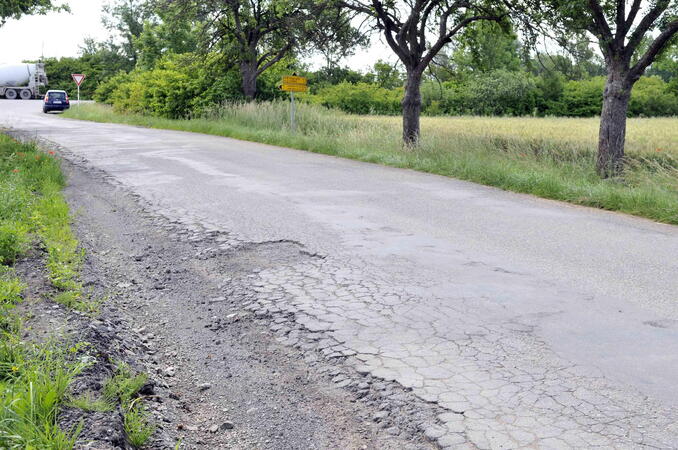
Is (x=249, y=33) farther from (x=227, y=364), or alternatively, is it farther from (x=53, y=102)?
(x=227, y=364)

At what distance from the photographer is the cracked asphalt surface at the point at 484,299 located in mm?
3441

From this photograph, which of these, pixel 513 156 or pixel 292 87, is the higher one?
pixel 292 87

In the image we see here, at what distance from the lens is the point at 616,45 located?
13.0 metres

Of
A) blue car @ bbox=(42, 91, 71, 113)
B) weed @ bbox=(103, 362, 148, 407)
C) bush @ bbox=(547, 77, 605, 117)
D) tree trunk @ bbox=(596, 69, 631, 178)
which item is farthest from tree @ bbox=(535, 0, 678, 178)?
bush @ bbox=(547, 77, 605, 117)

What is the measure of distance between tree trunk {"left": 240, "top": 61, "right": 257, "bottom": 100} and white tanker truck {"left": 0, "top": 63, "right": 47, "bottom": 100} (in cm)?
3934

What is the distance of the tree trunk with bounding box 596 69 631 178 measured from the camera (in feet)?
42.9

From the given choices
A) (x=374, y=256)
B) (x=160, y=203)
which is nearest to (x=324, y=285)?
(x=374, y=256)

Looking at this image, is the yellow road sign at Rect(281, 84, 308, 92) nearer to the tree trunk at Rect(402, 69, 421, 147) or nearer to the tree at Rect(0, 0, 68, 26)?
the tree trunk at Rect(402, 69, 421, 147)

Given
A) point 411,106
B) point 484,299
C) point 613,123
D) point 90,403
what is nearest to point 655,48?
point 613,123

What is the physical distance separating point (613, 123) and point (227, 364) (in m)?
11.2

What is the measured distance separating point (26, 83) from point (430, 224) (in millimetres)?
63382

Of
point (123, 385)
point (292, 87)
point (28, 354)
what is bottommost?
point (123, 385)

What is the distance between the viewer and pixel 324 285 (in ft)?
18.5

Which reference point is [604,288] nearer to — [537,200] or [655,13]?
[537,200]
